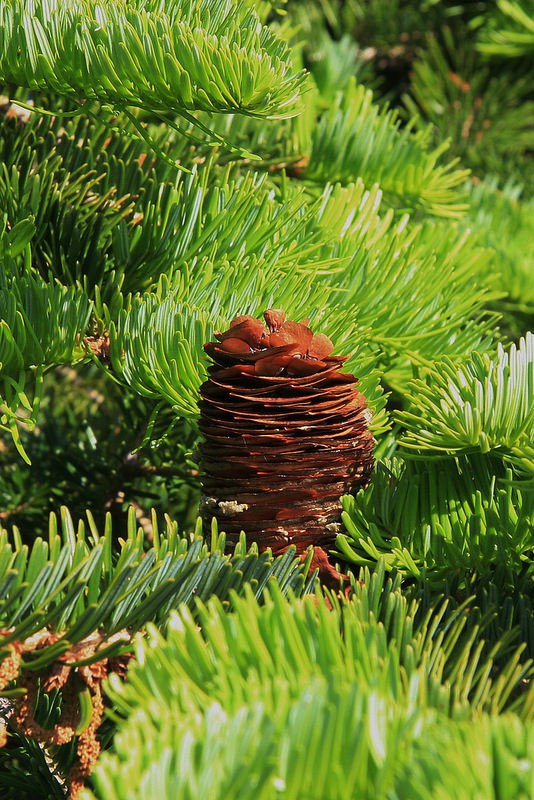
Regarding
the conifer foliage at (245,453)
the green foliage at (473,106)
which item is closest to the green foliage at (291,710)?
the conifer foliage at (245,453)

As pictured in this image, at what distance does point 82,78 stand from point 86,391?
42cm

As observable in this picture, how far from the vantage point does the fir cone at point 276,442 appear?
316mm

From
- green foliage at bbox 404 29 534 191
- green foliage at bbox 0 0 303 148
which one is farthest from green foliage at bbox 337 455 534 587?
green foliage at bbox 404 29 534 191

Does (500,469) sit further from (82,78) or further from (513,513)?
(82,78)

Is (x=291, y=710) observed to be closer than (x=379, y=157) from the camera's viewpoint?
Yes

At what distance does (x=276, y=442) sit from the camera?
315 millimetres

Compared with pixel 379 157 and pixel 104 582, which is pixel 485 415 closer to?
pixel 104 582

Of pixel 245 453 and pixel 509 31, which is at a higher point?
pixel 509 31

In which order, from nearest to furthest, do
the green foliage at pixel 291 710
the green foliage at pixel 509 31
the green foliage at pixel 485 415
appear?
the green foliage at pixel 291 710 < the green foliage at pixel 485 415 < the green foliage at pixel 509 31

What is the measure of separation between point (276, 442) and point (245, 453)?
12 mm

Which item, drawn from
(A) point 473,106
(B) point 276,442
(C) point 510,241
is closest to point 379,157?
(C) point 510,241

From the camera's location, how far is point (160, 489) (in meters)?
0.56

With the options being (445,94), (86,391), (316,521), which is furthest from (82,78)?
(445,94)

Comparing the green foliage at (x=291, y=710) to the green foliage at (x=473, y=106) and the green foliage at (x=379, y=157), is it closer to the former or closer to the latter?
the green foliage at (x=379, y=157)
